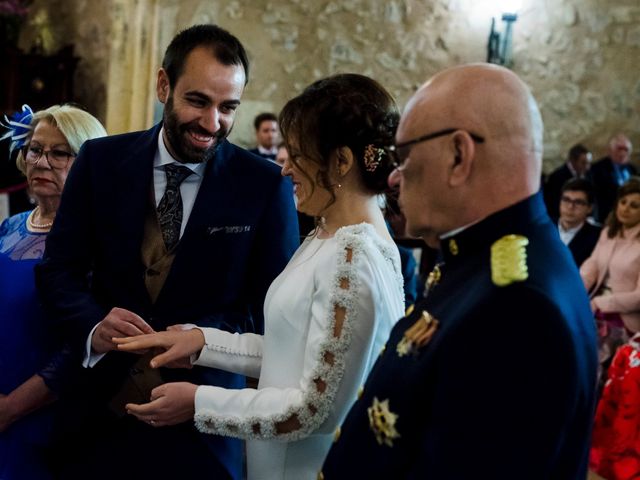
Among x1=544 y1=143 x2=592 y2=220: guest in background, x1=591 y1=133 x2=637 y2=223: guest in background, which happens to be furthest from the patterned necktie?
x1=591 y1=133 x2=637 y2=223: guest in background

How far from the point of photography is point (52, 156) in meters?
2.30

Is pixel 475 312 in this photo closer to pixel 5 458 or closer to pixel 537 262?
pixel 537 262

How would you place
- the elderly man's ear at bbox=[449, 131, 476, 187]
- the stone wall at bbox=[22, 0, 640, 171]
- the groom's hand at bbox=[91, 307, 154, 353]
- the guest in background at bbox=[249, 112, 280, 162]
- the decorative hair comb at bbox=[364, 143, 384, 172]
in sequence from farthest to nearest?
the stone wall at bbox=[22, 0, 640, 171] < the guest in background at bbox=[249, 112, 280, 162] < the groom's hand at bbox=[91, 307, 154, 353] < the decorative hair comb at bbox=[364, 143, 384, 172] < the elderly man's ear at bbox=[449, 131, 476, 187]

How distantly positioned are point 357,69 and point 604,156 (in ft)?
8.48

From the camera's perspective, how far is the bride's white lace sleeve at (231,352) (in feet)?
5.65

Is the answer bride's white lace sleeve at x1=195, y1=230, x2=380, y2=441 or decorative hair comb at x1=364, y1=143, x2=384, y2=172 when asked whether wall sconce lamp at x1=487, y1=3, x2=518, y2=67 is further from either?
bride's white lace sleeve at x1=195, y1=230, x2=380, y2=441

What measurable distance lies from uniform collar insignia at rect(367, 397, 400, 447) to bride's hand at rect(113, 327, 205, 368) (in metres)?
0.60

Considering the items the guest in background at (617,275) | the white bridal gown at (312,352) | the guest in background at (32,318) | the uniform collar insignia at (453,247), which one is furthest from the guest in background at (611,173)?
the uniform collar insignia at (453,247)

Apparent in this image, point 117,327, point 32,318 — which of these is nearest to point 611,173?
point 32,318

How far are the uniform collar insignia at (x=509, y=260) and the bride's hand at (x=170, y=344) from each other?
775 mm

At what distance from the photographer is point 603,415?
13.1 feet

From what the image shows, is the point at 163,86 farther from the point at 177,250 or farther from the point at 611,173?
the point at 611,173

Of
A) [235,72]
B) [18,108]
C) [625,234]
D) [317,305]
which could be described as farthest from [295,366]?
[18,108]

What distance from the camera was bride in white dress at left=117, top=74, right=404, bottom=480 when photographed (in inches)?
58.4
